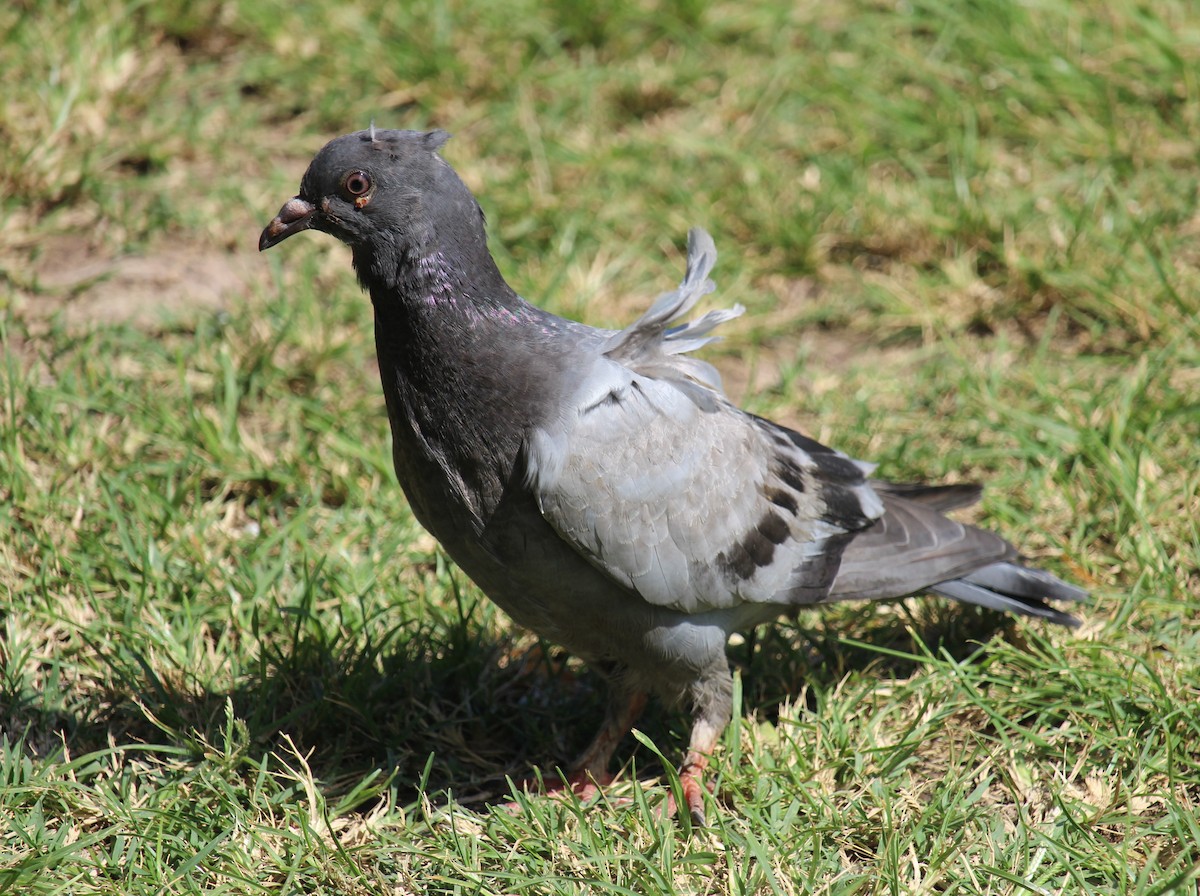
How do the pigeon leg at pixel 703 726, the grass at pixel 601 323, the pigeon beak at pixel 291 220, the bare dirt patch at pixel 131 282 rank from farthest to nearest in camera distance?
the bare dirt patch at pixel 131 282
the pigeon leg at pixel 703 726
the grass at pixel 601 323
the pigeon beak at pixel 291 220

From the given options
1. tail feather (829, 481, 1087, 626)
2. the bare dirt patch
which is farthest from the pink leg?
the bare dirt patch

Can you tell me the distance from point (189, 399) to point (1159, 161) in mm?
4692

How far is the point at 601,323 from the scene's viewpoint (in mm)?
5621

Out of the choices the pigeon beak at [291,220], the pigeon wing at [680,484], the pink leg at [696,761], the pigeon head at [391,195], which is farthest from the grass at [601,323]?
the pigeon head at [391,195]

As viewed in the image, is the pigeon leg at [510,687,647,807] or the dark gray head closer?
the dark gray head

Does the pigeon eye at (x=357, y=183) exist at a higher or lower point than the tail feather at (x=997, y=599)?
higher

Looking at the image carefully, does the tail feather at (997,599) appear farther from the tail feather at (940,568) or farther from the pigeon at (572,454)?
the pigeon at (572,454)

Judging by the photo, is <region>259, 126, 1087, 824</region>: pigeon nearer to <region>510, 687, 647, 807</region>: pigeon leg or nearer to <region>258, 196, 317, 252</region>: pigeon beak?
<region>258, 196, 317, 252</region>: pigeon beak

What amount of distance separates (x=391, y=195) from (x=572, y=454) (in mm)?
839

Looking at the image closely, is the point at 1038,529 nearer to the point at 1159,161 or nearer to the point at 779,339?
the point at 779,339

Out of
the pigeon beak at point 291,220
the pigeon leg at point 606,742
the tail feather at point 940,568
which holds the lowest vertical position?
the pigeon leg at point 606,742

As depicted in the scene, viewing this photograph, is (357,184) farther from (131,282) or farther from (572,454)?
(131,282)

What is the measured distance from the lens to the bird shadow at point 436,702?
379 cm

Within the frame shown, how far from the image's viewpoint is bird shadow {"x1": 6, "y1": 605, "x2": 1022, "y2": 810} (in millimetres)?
3789
